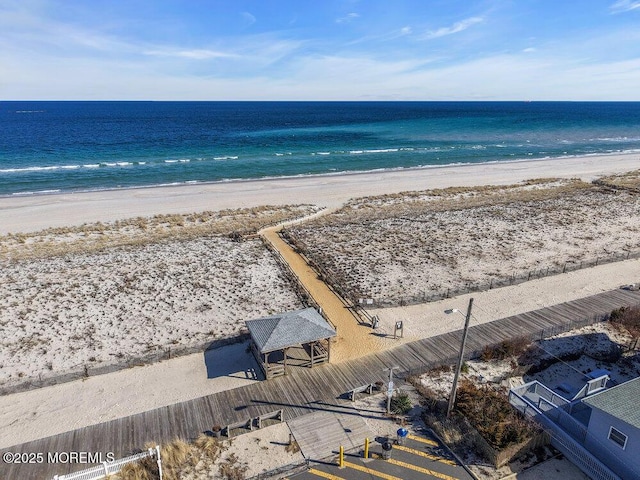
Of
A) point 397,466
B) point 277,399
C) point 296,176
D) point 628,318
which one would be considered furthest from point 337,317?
point 296,176

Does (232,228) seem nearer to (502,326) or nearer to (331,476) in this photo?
(502,326)

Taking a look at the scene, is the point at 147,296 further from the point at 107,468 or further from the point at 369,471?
the point at 369,471

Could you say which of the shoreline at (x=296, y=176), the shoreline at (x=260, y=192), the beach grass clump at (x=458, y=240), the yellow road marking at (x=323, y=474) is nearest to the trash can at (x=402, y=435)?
the yellow road marking at (x=323, y=474)

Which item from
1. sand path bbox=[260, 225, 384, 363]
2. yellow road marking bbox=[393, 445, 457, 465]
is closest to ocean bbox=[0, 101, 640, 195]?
sand path bbox=[260, 225, 384, 363]

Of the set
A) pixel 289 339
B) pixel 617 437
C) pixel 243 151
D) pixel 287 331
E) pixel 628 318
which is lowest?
pixel 628 318

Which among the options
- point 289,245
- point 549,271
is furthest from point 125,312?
point 549,271

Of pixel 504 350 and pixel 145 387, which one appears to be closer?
pixel 145 387

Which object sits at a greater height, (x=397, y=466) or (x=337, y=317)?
(x=337, y=317)
